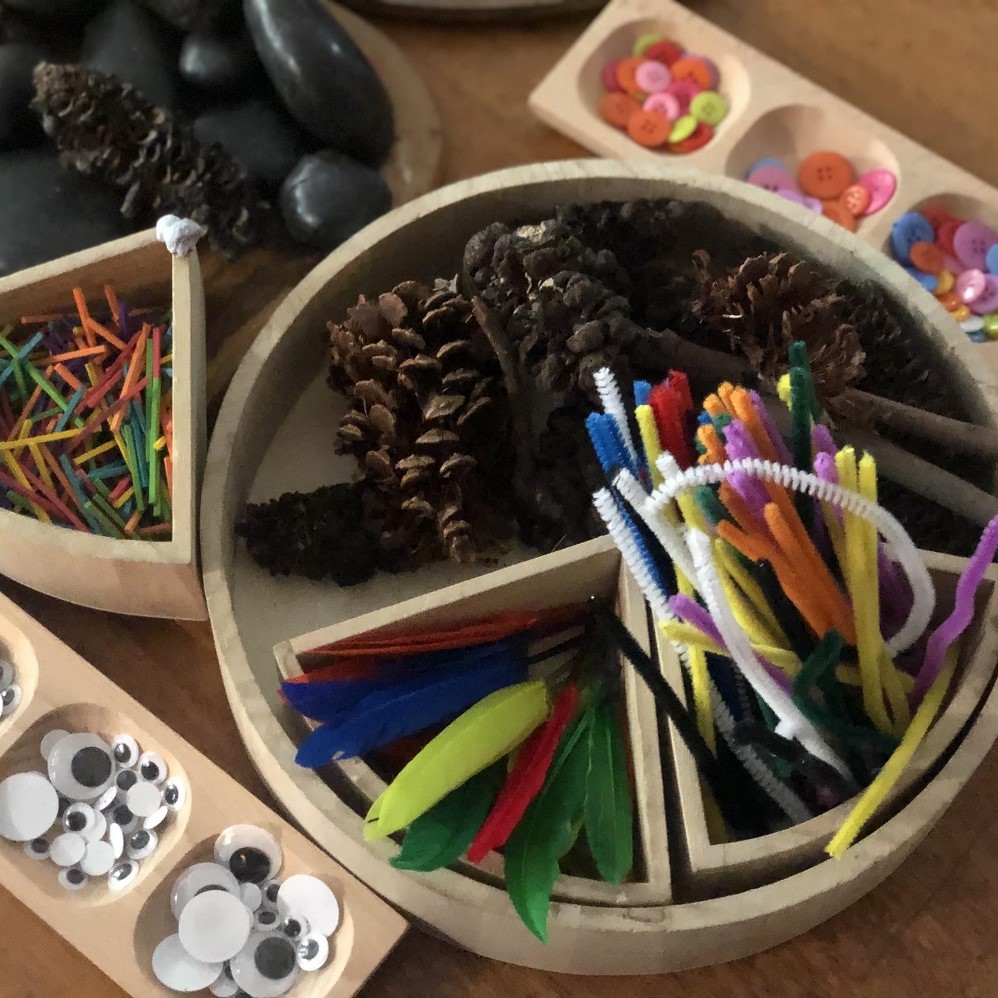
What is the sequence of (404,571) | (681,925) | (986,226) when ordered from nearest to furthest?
(681,925) → (404,571) → (986,226)

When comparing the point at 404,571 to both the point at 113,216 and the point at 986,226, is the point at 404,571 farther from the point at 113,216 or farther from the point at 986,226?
the point at 986,226

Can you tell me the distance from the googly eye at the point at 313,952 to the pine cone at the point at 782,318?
313mm

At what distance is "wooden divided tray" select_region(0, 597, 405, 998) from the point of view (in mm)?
438

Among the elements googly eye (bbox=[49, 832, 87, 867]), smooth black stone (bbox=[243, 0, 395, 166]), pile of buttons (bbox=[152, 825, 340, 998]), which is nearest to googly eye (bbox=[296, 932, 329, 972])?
pile of buttons (bbox=[152, 825, 340, 998])

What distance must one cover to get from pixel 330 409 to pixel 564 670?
189 mm

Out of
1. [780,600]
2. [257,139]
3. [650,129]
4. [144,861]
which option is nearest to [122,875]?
[144,861]

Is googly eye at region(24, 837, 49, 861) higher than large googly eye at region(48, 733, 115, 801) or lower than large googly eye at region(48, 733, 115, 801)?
lower

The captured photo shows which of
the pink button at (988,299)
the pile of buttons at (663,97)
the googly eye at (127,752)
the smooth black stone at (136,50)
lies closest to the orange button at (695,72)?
the pile of buttons at (663,97)

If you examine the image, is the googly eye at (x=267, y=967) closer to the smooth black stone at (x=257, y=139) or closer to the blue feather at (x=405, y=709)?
the blue feather at (x=405, y=709)

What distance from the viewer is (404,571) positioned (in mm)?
511

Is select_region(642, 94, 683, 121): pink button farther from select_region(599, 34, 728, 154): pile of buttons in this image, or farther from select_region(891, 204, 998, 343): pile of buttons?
select_region(891, 204, 998, 343): pile of buttons

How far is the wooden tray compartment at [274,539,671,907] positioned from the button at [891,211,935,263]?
0.98ft

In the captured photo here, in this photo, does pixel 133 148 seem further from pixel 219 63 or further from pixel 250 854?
pixel 250 854

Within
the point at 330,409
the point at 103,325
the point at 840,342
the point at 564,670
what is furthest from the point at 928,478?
the point at 103,325
